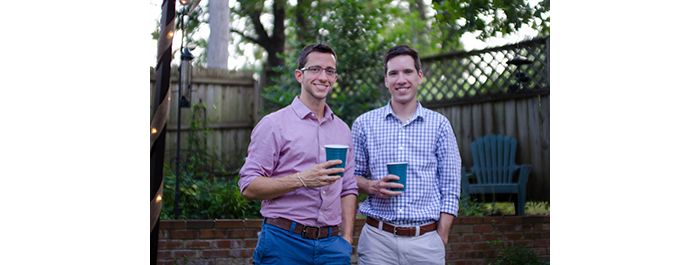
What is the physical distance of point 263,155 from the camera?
8.75 ft

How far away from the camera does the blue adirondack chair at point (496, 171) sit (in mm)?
6520

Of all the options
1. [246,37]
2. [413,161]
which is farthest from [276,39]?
[413,161]

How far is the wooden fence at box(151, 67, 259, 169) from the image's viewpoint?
25.2ft

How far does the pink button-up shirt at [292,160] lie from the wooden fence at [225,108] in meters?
4.85

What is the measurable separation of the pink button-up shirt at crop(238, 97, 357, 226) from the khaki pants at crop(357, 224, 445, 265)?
0.69 feet

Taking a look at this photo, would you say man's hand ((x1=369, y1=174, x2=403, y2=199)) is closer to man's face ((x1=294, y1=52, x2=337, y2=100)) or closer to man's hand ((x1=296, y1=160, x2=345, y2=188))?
man's hand ((x1=296, y1=160, x2=345, y2=188))

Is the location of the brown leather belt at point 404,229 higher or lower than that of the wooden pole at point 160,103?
lower

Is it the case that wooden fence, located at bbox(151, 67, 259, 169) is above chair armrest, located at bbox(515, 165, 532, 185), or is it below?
above

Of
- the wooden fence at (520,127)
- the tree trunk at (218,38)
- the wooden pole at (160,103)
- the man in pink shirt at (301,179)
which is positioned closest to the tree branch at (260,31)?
the tree trunk at (218,38)

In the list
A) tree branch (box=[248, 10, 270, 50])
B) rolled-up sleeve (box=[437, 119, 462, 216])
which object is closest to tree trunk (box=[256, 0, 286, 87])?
tree branch (box=[248, 10, 270, 50])

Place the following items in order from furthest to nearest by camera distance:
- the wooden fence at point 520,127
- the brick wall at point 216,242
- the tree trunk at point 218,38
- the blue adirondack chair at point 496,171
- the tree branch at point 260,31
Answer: the tree branch at point 260,31
the tree trunk at point 218,38
the wooden fence at point 520,127
the blue adirondack chair at point 496,171
the brick wall at point 216,242

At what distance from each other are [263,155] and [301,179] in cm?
18

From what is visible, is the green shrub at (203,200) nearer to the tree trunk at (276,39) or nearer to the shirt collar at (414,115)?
the shirt collar at (414,115)
